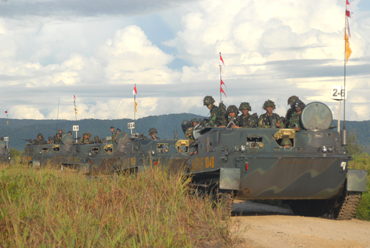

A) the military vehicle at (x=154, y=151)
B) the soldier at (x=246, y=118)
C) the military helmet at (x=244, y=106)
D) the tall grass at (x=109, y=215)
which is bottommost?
the tall grass at (x=109, y=215)

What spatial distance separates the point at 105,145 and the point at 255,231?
13.9 m

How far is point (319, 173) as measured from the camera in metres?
10.1

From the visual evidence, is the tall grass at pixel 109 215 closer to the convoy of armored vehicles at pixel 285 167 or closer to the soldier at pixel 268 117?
the convoy of armored vehicles at pixel 285 167

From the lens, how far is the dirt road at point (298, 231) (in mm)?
7793

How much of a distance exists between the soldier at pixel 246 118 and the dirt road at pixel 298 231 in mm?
2334

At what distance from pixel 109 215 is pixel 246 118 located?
254 inches

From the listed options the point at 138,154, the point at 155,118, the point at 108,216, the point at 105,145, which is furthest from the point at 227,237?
the point at 155,118

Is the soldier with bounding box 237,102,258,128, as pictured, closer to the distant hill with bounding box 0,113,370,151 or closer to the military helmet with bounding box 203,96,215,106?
the military helmet with bounding box 203,96,215,106

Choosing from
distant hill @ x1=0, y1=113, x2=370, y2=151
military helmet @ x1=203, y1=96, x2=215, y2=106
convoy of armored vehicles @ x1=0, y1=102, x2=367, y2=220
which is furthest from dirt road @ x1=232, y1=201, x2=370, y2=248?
distant hill @ x1=0, y1=113, x2=370, y2=151

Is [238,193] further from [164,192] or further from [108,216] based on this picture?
[108,216]

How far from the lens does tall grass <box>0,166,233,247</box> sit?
620 cm

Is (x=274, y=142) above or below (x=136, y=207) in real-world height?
above

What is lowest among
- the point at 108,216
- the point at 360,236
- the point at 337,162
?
the point at 360,236

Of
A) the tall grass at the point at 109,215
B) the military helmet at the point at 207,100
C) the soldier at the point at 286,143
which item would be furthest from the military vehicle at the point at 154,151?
the tall grass at the point at 109,215
